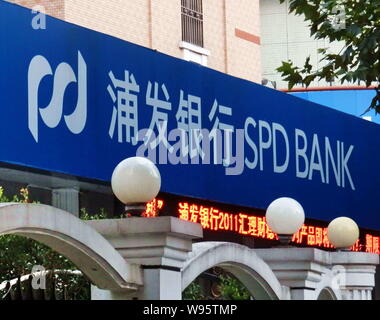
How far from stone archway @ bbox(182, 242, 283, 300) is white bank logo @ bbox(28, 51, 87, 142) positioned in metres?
4.24

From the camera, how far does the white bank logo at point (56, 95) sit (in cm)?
1659

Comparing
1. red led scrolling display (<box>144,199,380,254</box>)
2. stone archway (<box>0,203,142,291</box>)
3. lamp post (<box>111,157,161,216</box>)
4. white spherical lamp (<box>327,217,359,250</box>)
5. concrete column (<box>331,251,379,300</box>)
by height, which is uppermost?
red led scrolling display (<box>144,199,380,254</box>)

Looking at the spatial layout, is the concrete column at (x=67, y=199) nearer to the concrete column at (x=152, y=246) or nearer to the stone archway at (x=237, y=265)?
the stone archway at (x=237, y=265)

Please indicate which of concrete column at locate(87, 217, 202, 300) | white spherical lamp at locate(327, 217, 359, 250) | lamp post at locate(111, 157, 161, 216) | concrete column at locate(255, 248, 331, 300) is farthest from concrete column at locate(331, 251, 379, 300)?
lamp post at locate(111, 157, 161, 216)

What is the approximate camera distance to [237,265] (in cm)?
1340

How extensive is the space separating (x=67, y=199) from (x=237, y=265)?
253 inches

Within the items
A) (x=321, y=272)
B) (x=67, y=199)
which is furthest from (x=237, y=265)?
(x=67, y=199)

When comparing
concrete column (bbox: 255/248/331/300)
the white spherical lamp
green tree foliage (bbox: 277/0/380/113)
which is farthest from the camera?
green tree foliage (bbox: 277/0/380/113)

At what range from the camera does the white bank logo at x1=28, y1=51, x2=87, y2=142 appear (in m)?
16.6

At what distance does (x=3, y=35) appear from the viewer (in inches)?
640

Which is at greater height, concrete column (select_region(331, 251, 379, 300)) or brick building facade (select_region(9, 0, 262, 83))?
brick building facade (select_region(9, 0, 262, 83))

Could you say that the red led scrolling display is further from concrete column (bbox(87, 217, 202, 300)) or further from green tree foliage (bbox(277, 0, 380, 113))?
concrete column (bbox(87, 217, 202, 300))

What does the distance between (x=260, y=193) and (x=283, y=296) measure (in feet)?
25.8

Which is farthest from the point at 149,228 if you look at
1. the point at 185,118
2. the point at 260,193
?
the point at 260,193
